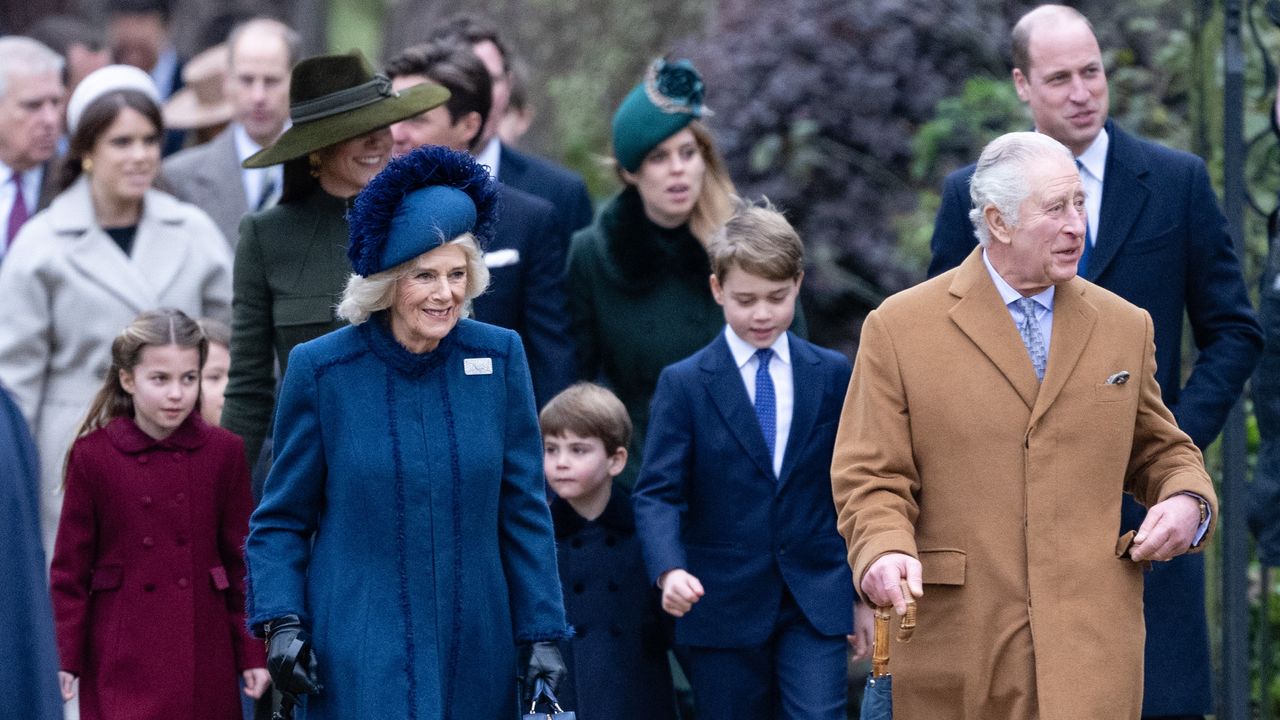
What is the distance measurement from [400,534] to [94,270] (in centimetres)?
308

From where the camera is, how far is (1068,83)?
20.6 feet

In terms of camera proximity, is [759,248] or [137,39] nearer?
[759,248]

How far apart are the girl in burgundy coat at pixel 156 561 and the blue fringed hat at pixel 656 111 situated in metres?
1.68

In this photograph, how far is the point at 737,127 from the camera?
34.0 feet

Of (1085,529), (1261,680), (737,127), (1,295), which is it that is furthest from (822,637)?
(737,127)

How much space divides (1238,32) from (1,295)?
447cm

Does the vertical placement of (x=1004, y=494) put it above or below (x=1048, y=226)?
below

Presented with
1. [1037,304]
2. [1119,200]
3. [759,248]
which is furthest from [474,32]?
[1037,304]

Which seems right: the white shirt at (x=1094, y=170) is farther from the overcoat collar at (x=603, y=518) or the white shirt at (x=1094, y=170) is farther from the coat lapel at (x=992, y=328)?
the overcoat collar at (x=603, y=518)

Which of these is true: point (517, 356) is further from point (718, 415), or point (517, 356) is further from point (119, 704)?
point (119, 704)

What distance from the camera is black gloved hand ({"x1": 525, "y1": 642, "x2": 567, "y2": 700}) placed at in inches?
209

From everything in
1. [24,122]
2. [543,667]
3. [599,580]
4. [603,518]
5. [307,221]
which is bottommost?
[543,667]

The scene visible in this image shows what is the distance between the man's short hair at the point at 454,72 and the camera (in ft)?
24.0

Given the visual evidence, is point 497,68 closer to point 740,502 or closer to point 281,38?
point 281,38
